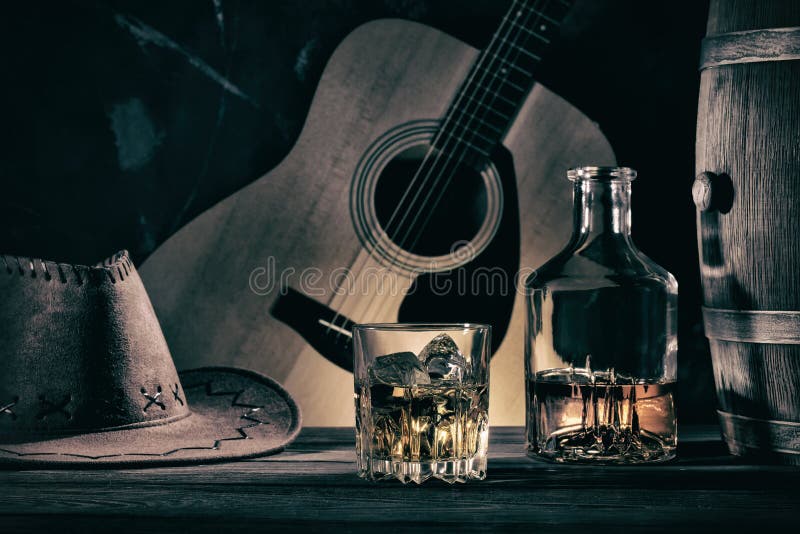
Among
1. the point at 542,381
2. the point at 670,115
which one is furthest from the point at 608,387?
the point at 670,115

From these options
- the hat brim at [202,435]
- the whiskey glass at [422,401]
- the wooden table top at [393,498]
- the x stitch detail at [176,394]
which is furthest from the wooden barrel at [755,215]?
the x stitch detail at [176,394]

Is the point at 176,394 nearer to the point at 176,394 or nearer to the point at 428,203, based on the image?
the point at 176,394

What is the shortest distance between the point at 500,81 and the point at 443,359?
0.61 m

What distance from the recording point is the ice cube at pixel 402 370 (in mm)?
905

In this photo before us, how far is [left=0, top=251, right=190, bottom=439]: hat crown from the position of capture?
1.02 meters

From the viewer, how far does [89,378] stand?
3.40 feet

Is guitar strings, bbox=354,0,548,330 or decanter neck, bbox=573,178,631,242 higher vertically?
guitar strings, bbox=354,0,548,330

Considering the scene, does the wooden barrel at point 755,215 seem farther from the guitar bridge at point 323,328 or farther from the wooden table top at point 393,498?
the guitar bridge at point 323,328

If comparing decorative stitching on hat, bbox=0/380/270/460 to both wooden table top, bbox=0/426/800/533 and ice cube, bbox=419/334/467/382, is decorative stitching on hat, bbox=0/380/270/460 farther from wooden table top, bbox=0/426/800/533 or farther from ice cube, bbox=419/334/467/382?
ice cube, bbox=419/334/467/382

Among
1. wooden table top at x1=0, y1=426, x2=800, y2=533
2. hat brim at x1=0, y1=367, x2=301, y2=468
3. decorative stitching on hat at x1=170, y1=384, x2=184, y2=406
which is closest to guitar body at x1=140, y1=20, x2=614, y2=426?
hat brim at x1=0, y1=367, x2=301, y2=468

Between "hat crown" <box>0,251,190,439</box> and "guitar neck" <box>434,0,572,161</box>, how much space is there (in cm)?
59

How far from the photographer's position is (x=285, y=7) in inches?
55.5

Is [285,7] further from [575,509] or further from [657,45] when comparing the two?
[575,509]

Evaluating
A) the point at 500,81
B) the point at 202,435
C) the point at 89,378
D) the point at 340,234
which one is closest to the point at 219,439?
the point at 202,435
